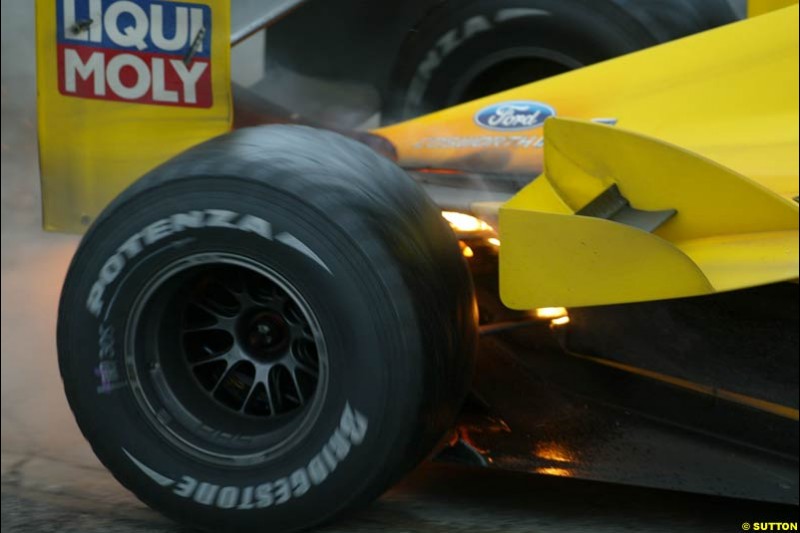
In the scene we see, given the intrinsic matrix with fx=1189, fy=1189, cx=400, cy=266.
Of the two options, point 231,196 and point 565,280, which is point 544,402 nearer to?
point 565,280

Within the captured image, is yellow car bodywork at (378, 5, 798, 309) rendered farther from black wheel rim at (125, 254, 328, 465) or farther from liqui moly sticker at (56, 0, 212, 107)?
liqui moly sticker at (56, 0, 212, 107)

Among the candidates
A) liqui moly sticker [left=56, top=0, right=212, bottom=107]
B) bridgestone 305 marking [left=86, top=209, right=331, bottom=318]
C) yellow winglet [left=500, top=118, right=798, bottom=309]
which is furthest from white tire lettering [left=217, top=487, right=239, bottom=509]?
liqui moly sticker [left=56, top=0, right=212, bottom=107]

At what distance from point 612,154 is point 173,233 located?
0.93 m

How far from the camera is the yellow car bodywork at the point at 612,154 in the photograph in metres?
2.30

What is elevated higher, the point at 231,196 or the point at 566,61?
the point at 566,61

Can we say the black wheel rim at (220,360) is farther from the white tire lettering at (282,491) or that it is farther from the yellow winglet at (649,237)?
the yellow winglet at (649,237)

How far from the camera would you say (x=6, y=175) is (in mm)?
5531

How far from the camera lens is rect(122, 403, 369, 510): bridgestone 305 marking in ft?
7.86

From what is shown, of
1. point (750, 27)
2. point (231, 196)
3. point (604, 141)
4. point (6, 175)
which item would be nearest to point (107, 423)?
point (231, 196)

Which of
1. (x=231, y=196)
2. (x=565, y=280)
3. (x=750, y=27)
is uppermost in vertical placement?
(x=750, y=27)

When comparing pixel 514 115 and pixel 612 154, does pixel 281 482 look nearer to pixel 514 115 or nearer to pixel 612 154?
pixel 612 154

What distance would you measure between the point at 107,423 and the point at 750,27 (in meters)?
1.72

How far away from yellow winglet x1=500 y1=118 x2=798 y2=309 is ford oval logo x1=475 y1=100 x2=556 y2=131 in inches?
22.3

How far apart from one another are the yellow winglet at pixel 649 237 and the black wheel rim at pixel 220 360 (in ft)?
1.65
